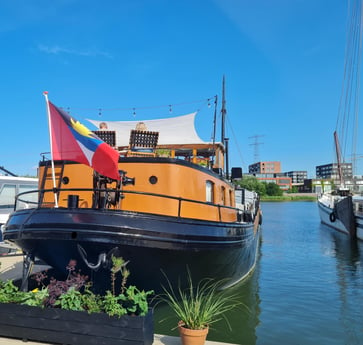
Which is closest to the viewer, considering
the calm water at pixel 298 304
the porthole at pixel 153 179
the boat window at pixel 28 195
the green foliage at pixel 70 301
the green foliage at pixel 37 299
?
the green foliage at pixel 70 301

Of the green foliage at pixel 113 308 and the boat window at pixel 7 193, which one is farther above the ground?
the boat window at pixel 7 193

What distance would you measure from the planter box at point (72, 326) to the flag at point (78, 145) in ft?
8.07

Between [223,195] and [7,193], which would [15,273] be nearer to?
[223,195]

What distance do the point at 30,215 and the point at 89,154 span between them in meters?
1.74

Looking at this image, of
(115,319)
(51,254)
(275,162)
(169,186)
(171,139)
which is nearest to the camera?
(115,319)

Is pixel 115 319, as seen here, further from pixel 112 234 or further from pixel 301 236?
pixel 301 236

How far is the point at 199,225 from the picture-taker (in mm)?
7008

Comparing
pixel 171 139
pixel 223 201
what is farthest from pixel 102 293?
pixel 171 139

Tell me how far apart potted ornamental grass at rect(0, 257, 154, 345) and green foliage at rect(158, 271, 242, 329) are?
0.55m

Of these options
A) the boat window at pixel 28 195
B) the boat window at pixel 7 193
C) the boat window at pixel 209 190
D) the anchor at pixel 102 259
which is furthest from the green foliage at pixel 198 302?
the boat window at pixel 7 193

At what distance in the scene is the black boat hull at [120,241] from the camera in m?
6.06

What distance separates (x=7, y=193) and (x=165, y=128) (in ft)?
25.5

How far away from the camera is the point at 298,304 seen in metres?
8.81

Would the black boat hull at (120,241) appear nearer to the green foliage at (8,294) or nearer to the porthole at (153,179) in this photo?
the green foliage at (8,294)
